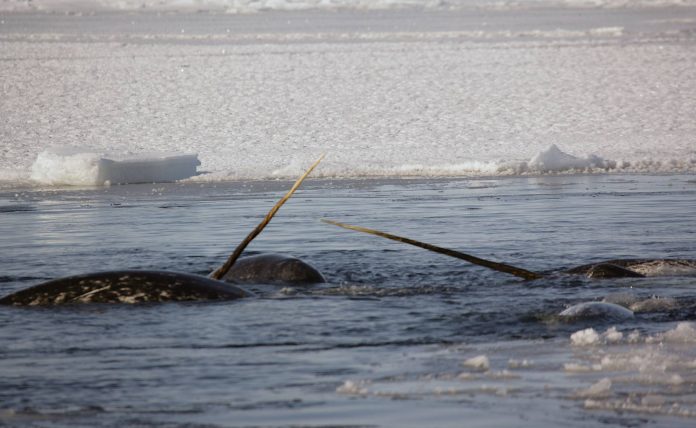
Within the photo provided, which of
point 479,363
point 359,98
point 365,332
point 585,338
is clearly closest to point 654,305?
point 585,338

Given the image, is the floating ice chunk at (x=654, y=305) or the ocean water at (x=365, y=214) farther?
the floating ice chunk at (x=654, y=305)

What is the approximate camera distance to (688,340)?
5.79 metres

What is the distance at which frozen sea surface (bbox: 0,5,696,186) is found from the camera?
17.4 metres

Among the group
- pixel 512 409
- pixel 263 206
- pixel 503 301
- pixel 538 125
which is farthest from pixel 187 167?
pixel 512 409

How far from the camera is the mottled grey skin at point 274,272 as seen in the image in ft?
26.5

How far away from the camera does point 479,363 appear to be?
5273 mm

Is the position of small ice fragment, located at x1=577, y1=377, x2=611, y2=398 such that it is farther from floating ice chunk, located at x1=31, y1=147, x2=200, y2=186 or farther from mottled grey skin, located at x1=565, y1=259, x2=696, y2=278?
floating ice chunk, located at x1=31, y1=147, x2=200, y2=186

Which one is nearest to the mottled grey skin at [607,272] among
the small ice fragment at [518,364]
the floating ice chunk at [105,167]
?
the small ice fragment at [518,364]

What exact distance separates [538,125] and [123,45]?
1101 centimetres

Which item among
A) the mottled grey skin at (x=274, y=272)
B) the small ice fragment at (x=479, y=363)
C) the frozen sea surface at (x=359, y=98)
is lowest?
the small ice fragment at (x=479, y=363)

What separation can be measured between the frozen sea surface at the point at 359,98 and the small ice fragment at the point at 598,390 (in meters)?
11.3

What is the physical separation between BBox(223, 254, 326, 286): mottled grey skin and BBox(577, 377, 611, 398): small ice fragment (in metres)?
3.43

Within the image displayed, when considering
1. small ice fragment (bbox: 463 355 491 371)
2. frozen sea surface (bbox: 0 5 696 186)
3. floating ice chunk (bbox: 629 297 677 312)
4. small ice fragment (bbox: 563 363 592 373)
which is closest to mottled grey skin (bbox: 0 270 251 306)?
floating ice chunk (bbox: 629 297 677 312)

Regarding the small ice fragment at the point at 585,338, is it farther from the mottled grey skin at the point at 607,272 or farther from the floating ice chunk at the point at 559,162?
the floating ice chunk at the point at 559,162
